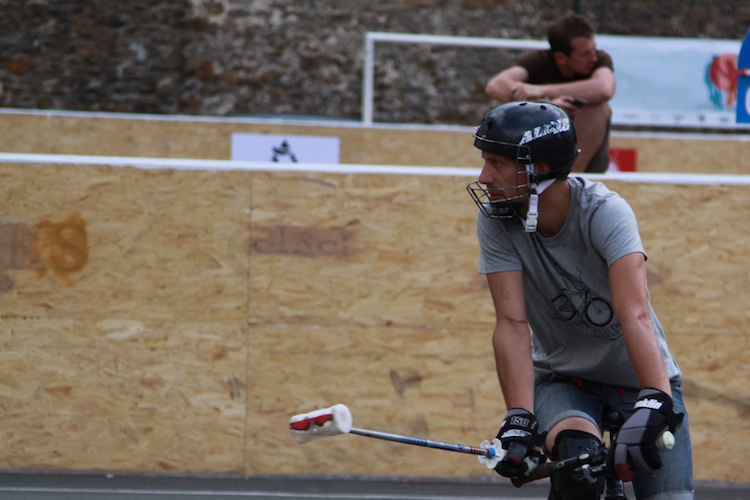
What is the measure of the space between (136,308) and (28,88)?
13348 millimetres

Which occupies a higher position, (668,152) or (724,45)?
(724,45)

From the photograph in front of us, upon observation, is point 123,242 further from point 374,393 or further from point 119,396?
point 374,393

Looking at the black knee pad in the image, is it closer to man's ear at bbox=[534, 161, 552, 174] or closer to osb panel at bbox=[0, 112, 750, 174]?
man's ear at bbox=[534, 161, 552, 174]

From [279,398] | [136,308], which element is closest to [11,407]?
[136,308]

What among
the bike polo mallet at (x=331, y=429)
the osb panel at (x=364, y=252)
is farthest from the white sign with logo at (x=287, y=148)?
the bike polo mallet at (x=331, y=429)

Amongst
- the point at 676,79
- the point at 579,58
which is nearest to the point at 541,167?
the point at 579,58

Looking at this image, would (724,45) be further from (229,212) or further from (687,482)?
(687,482)

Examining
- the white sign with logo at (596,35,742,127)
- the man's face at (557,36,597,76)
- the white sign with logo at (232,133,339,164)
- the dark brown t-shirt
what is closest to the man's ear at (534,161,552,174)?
the man's face at (557,36,597,76)

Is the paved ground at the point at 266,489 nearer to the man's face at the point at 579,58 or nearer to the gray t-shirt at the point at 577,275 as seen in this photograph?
the gray t-shirt at the point at 577,275

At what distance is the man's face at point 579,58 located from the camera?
7660 millimetres

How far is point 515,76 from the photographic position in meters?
7.77

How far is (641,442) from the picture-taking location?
10.7 ft

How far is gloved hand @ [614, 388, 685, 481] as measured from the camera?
326cm

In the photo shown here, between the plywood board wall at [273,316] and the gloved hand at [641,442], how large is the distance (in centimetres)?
Answer: 349
